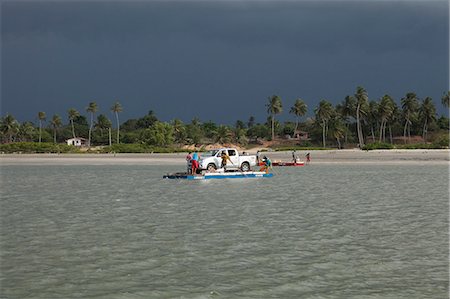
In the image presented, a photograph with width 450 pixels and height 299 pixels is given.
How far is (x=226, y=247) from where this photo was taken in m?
12.7

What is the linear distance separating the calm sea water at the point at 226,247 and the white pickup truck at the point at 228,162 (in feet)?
47.9

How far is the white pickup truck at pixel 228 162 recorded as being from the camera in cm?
3859

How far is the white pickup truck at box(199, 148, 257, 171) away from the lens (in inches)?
1519

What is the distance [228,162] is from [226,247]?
1073 inches

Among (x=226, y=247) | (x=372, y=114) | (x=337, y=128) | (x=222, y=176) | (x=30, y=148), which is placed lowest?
(x=226, y=247)

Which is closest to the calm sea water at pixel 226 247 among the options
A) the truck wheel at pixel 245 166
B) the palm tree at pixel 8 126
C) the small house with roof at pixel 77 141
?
the truck wheel at pixel 245 166

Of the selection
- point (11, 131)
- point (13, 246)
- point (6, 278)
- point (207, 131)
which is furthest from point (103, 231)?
point (207, 131)

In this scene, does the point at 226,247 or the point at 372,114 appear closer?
the point at 226,247

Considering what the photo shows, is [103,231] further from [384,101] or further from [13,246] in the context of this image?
[384,101]

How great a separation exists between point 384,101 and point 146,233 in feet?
378

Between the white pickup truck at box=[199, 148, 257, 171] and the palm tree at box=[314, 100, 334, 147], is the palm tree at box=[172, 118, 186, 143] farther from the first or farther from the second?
the white pickup truck at box=[199, 148, 257, 171]

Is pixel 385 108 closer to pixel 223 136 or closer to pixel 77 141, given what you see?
pixel 223 136

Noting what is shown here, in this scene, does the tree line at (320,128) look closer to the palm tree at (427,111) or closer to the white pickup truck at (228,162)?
the palm tree at (427,111)

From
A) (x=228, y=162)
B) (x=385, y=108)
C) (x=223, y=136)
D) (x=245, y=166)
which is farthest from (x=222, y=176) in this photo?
(x=385, y=108)
